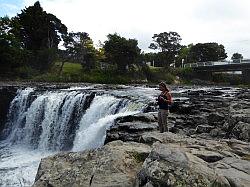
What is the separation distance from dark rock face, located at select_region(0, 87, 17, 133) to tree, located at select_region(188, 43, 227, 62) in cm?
6387

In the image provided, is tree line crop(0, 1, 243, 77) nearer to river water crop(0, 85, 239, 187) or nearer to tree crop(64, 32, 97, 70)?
tree crop(64, 32, 97, 70)

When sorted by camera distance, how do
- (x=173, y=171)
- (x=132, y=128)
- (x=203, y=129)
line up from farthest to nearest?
1. (x=203, y=129)
2. (x=132, y=128)
3. (x=173, y=171)

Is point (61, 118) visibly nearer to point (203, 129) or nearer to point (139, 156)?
point (203, 129)

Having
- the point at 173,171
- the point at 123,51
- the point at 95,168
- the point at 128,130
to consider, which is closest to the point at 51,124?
the point at 128,130

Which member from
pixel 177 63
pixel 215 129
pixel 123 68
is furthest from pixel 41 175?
pixel 177 63

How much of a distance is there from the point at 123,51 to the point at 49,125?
137 ft

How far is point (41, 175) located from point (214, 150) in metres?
5.00

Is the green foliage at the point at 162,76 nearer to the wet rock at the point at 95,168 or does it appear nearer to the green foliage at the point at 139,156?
the wet rock at the point at 95,168

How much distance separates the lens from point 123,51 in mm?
70625

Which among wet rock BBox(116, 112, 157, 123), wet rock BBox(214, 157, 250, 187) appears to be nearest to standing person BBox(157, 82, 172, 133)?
wet rock BBox(116, 112, 157, 123)

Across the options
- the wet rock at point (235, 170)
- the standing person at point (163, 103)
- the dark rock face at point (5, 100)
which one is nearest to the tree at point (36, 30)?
the dark rock face at point (5, 100)

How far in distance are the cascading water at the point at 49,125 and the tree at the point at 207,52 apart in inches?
2579

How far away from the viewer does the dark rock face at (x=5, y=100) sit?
3698 centimetres

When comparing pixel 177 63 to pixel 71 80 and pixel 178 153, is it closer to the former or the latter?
pixel 71 80
